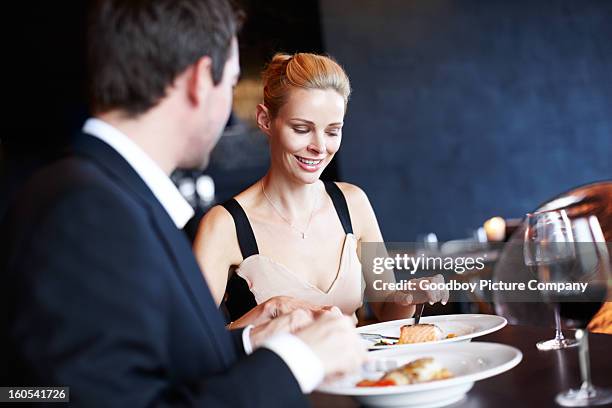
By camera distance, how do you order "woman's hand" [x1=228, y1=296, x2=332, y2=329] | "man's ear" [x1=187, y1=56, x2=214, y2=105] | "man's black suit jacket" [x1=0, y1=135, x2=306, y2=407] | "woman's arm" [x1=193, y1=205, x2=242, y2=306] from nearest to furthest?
"man's black suit jacket" [x1=0, y1=135, x2=306, y2=407], "man's ear" [x1=187, y1=56, x2=214, y2=105], "woman's hand" [x1=228, y1=296, x2=332, y2=329], "woman's arm" [x1=193, y1=205, x2=242, y2=306]

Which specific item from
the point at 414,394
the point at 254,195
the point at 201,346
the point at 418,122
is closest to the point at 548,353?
the point at 414,394

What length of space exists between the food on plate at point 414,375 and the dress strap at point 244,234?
4.09 ft

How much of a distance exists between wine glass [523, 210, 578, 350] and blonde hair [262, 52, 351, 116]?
1211 mm

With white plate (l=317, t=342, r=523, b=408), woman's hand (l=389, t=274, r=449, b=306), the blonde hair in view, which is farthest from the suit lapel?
the blonde hair

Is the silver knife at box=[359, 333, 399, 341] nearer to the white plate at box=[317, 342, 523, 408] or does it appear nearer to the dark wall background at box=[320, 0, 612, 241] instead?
the white plate at box=[317, 342, 523, 408]

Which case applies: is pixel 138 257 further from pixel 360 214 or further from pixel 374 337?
pixel 360 214

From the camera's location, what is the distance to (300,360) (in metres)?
1.00

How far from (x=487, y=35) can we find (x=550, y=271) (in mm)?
7025

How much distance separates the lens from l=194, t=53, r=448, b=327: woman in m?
2.34

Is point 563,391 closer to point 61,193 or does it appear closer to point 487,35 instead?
point 61,193

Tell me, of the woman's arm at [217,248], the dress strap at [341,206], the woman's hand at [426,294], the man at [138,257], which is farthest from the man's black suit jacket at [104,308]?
the dress strap at [341,206]

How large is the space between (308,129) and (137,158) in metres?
1.31

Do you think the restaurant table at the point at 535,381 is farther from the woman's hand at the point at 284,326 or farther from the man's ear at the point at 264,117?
the man's ear at the point at 264,117

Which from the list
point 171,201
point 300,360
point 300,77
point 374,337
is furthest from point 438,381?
point 300,77
